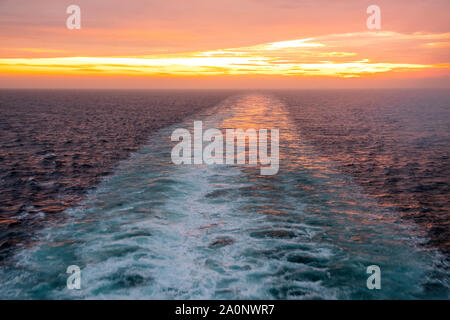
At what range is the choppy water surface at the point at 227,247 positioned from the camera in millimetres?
8688

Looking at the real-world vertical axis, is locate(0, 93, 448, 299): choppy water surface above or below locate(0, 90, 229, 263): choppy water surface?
below

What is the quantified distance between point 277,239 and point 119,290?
17.4ft

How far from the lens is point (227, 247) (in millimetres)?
10867

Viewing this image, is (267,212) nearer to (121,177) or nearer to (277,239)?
(277,239)

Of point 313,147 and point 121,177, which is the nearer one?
point 121,177

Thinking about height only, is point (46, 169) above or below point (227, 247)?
above

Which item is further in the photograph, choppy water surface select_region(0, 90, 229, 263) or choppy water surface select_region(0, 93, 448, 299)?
choppy water surface select_region(0, 90, 229, 263)

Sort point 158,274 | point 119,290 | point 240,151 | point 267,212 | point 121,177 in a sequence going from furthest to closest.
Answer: point 240,151
point 121,177
point 267,212
point 158,274
point 119,290

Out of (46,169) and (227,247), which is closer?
(227,247)

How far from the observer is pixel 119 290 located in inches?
335

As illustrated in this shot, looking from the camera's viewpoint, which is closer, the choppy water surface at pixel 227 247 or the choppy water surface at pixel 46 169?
the choppy water surface at pixel 227 247

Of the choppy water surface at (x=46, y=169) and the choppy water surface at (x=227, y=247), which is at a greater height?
the choppy water surface at (x=46, y=169)

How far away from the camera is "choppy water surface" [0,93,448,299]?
8.69m
